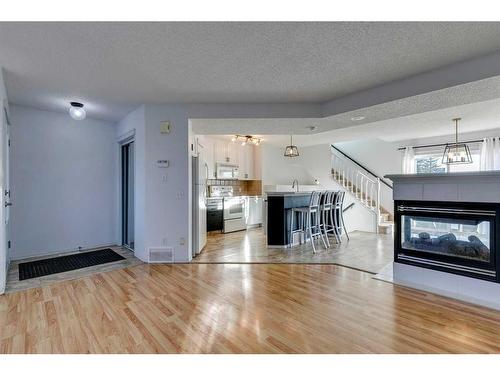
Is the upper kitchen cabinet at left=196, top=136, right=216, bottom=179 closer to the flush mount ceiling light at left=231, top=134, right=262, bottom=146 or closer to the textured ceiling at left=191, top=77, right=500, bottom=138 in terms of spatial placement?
the flush mount ceiling light at left=231, top=134, right=262, bottom=146

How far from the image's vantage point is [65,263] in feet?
12.2

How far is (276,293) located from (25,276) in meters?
3.21

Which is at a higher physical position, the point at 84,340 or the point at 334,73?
the point at 334,73

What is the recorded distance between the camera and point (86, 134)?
4.56 metres

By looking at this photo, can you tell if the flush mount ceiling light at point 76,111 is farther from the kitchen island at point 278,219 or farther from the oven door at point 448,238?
the oven door at point 448,238

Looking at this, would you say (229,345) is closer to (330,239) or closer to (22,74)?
(22,74)

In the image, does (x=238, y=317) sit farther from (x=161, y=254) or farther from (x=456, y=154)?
(x=456, y=154)

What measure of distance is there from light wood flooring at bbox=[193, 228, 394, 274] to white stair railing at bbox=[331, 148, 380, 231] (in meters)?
1.41

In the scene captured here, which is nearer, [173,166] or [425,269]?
[425,269]

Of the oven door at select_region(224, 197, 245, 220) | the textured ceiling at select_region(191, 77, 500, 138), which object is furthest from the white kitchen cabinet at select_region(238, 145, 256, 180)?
the textured ceiling at select_region(191, 77, 500, 138)

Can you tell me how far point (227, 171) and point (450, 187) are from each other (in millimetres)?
4997

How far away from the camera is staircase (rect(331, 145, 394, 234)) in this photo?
6332mm

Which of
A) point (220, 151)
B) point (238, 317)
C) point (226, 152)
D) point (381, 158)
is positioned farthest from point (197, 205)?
point (381, 158)
